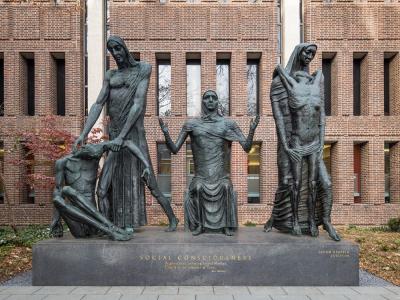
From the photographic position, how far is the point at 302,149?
6.29 m

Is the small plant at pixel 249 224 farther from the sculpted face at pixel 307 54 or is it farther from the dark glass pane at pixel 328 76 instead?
the sculpted face at pixel 307 54

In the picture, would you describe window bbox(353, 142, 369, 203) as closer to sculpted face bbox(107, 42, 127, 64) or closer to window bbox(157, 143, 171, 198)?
window bbox(157, 143, 171, 198)

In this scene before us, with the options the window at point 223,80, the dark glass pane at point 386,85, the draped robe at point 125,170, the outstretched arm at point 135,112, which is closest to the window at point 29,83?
the window at point 223,80

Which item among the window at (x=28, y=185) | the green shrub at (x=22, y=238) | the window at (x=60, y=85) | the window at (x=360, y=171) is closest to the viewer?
the green shrub at (x=22, y=238)

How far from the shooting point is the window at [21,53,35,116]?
1686 cm

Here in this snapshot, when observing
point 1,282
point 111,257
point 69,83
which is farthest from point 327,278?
point 69,83

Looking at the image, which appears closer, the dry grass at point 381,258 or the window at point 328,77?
the dry grass at point 381,258

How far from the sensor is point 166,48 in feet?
53.3

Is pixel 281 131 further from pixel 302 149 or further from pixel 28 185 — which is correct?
pixel 28 185

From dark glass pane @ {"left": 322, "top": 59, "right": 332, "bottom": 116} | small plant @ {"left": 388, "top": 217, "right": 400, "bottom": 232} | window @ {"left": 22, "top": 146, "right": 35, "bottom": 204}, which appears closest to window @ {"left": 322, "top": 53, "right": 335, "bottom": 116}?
dark glass pane @ {"left": 322, "top": 59, "right": 332, "bottom": 116}

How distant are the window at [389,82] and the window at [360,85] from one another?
1.16 meters

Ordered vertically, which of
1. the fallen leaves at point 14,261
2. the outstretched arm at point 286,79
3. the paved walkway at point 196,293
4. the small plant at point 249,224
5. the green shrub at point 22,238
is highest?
the outstretched arm at point 286,79

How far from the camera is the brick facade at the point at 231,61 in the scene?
1617 centimetres

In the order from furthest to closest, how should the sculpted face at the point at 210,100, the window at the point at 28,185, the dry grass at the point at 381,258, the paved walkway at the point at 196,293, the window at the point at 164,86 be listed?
the window at the point at 164,86
the window at the point at 28,185
the dry grass at the point at 381,258
the sculpted face at the point at 210,100
the paved walkway at the point at 196,293
